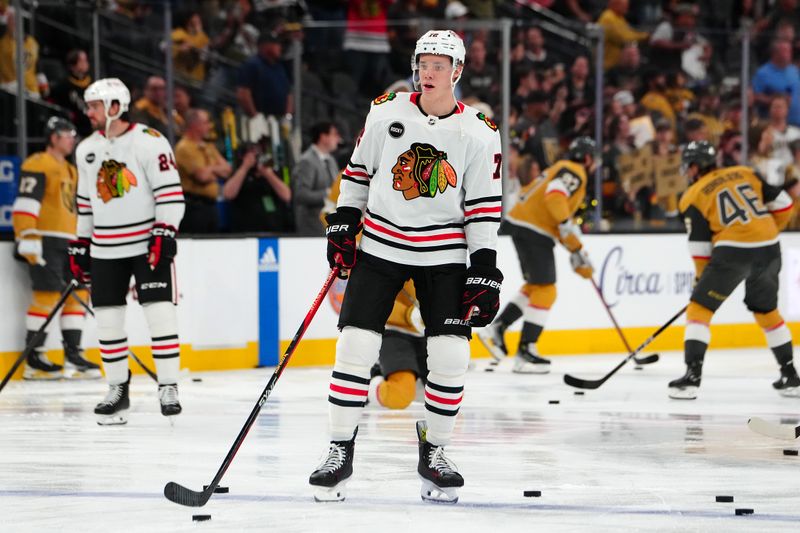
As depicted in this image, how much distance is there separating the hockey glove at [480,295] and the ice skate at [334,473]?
52 centimetres

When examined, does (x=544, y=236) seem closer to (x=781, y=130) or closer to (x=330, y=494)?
(x=781, y=130)

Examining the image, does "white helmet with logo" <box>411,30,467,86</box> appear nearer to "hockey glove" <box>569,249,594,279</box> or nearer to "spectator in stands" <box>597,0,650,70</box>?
"hockey glove" <box>569,249,594,279</box>

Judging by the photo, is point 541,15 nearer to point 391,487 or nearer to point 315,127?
point 315,127

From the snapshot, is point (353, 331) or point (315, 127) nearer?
point (353, 331)

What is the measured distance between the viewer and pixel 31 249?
6934mm

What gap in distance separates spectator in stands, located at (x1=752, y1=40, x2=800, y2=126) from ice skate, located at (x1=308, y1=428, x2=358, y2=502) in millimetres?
6814

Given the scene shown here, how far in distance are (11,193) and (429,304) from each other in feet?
14.3

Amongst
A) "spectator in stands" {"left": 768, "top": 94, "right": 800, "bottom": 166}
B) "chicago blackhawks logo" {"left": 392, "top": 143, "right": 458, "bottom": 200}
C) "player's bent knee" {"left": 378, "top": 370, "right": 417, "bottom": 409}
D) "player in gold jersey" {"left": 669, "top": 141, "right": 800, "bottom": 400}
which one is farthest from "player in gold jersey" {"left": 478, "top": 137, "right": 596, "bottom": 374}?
"chicago blackhawks logo" {"left": 392, "top": 143, "right": 458, "bottom": 200}

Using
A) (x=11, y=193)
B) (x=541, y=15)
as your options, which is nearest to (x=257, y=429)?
(x=11, y=193)

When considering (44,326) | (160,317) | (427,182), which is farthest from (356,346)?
(44,326)

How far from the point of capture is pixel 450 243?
3756 millimetres

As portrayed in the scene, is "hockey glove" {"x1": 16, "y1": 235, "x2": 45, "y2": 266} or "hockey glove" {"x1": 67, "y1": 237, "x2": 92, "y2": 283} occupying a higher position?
"hockey glove" {"x1": 67, "y1": 237, "x2": 92, "y2": 283}

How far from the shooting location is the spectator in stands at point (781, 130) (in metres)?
9.69

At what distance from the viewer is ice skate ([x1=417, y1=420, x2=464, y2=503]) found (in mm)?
3789
